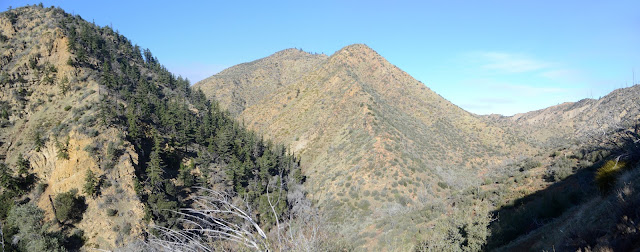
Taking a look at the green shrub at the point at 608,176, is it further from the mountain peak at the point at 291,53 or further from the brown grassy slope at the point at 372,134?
the mountain peak at the point at 291,53

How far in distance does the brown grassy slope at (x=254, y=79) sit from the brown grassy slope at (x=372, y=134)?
19851mm

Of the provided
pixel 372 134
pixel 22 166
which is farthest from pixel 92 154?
pixel 372 134

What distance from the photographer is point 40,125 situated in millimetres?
33344

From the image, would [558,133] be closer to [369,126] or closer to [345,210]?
[369,126]

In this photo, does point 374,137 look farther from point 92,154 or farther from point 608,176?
point 92,154

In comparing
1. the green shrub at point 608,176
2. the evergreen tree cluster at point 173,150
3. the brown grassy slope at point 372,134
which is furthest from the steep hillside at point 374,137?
the green shrub at point 608,176

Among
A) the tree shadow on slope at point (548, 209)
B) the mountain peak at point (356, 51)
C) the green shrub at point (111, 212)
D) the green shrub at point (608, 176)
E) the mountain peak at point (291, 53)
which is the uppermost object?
the mountain peak at point (291, 53)

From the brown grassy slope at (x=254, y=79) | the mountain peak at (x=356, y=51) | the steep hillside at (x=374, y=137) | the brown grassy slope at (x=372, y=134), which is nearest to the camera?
the steep hillside at (x=374, y=137)

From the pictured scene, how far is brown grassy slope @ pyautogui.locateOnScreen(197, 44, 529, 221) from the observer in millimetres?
32219

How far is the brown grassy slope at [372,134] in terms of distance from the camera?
32.2 m

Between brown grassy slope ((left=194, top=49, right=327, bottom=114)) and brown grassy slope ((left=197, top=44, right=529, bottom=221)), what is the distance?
19851 mm

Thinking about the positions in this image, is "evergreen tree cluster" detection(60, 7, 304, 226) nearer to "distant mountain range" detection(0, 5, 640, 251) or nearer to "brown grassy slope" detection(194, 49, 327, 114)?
"distant mountain range" detection(0, 5, 640, 251)

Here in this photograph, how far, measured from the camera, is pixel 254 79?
10456cm

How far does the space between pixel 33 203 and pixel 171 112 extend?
853 inches
